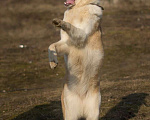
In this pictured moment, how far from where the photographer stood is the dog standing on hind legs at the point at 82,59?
17.7 ft

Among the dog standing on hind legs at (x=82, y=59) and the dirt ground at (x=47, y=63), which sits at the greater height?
the dog standing on hind legs at (x=82, y=59)

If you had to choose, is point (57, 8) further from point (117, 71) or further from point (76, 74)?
point (76, 74)

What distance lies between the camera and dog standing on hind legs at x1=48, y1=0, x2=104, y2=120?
17.7 feet

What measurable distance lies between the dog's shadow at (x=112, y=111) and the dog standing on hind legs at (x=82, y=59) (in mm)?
2008

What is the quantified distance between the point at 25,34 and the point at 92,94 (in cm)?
1908

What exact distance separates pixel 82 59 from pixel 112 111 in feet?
8.85

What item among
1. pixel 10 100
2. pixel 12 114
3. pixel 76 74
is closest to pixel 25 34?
pixel 10 100

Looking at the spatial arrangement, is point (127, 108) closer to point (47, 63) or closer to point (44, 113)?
point (44, 113)

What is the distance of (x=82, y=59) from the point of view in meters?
5.56

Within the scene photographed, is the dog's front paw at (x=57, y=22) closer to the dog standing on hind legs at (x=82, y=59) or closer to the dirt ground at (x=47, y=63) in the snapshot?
the dog standing on hind legs at (x=82, y=59)

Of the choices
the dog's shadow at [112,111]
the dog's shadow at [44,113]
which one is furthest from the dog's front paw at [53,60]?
the dog's shadow at [44,113]

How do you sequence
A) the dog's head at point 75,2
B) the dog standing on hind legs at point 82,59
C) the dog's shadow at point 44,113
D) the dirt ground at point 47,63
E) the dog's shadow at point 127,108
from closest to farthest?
the dog standing on hind legs at point 82,59 < the dog's head at point 75,2 < the dog's shadow at point 127,108 < the dog's shadow at point 44,113 < the dirt ground at point 47,63

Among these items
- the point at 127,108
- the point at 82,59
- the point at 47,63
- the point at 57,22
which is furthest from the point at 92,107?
the point at 47,63

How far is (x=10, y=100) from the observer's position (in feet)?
36.1
